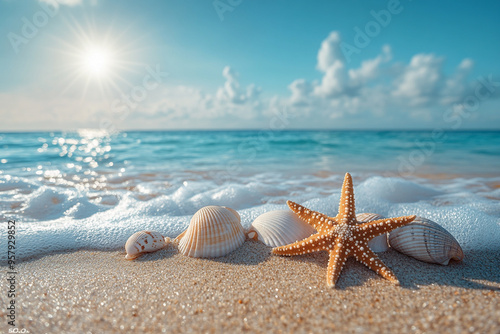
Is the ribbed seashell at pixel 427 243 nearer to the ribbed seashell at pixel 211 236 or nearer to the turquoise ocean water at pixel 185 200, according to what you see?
the turquoise ocean water at pixel 185 200

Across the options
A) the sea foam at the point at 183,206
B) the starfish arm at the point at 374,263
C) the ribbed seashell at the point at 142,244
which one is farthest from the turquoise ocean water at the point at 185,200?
the starfish arm at the point at 374,263

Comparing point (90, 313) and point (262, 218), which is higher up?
point (262, 218)

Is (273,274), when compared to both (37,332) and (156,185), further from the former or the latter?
(156,185)

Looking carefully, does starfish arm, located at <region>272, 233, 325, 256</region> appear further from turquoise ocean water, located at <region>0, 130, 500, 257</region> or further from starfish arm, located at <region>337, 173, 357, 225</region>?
turquoise ocean water, located at <region>0, 130, 500, 257</region>

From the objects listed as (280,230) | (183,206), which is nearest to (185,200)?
(183,206)

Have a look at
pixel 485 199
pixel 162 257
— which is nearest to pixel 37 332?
pixel 162 257

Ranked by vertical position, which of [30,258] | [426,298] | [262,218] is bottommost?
[30,258]
